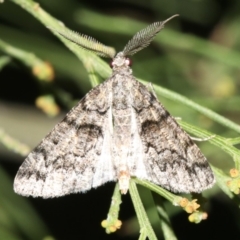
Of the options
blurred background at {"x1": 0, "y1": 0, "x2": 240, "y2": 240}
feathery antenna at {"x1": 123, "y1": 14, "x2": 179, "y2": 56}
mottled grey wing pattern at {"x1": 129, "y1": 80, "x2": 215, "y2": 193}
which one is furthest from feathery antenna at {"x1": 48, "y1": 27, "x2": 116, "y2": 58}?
blurred background at {"x1": 0, "y1": 0, "x2": 240, "y2": 240}

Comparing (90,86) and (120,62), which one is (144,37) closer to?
(120,62)

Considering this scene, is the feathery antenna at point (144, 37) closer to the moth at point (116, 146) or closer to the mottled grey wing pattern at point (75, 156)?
the moth at point (116, 146)

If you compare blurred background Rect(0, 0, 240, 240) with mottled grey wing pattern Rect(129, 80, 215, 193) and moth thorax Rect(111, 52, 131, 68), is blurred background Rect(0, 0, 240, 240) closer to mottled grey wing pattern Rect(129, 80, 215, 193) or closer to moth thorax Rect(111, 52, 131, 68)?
moth thorax Rect(111, 52, 131, 68)

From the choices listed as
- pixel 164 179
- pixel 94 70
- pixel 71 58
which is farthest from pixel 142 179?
pixel 71 58

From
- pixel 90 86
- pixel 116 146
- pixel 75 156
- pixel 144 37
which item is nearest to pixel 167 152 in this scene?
pixel 116 146

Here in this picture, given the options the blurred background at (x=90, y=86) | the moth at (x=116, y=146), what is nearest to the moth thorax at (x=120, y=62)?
the moth at (x=116, y=146)

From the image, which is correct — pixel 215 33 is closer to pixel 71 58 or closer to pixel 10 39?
pixel 71 58
